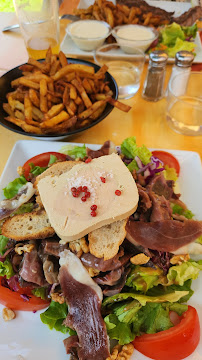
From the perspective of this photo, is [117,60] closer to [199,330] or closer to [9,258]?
[9,258]

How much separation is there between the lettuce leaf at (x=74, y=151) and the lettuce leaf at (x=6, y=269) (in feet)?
2.87

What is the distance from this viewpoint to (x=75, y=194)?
1.51 meters

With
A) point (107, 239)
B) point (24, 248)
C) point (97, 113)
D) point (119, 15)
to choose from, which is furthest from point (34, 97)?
point (119, 15)

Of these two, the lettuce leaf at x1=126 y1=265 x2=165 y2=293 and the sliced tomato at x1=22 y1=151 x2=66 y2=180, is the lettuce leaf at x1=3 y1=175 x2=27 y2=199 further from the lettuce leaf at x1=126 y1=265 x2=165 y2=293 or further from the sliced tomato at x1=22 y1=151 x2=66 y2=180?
the lettuce leaf at x1=126 y1=265 x2=165 y2=293

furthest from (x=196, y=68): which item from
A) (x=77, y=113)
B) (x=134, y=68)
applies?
(x=77, y=113)

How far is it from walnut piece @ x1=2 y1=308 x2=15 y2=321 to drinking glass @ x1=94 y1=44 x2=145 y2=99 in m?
2.26

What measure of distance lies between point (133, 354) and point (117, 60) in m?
2.88

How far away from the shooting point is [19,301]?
1.58m

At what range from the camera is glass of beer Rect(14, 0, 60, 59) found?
2.89 m

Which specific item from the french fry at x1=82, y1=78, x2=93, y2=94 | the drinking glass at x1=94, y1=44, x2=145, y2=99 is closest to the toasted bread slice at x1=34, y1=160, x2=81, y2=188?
the french fry at x1=82, y1=78, x2=93, y2=94

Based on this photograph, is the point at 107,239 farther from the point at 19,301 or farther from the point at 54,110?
the point at 54,110

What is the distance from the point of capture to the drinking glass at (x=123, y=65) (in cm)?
302

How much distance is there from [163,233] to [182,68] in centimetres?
184

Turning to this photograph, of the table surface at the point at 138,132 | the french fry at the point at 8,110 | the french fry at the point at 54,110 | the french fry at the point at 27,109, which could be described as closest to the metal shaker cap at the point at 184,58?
the table surface at the point at 138,132
